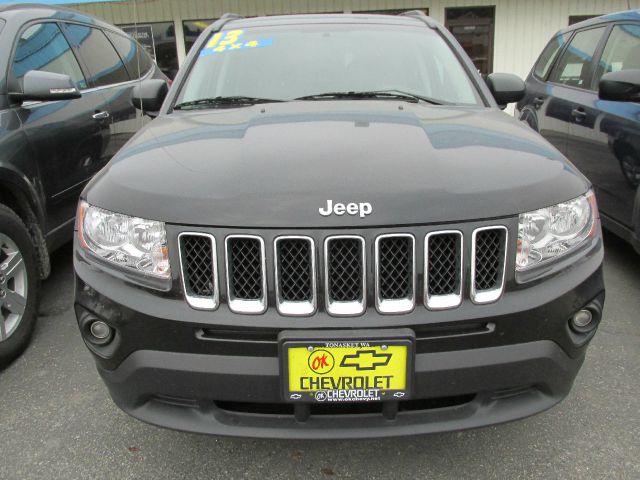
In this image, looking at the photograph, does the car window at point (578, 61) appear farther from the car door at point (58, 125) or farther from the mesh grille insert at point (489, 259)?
the car door at point (58, 125)

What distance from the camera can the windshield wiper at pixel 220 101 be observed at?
269 cm

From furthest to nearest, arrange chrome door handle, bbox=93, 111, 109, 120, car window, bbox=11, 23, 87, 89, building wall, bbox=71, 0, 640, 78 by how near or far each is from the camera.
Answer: building wall, bbox=71, 0, 640, 78 → chrome door handle, bbox=93, 111, 109, 120 → car window, bbox=11, 23, 87, 89

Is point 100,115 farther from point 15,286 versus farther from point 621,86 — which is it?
point 621,86

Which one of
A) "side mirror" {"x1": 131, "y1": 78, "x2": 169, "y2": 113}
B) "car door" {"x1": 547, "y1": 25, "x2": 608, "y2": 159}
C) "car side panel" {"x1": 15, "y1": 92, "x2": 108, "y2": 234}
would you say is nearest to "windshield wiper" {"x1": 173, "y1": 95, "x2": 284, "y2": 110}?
"side mirror" {"x1": 131, "y1": 78, "x2": 169, "y2": 113}

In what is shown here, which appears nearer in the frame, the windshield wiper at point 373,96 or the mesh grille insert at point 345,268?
the mesh grille insert at point 345,268

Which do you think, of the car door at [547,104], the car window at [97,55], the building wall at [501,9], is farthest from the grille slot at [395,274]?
the building wall at [501,9]

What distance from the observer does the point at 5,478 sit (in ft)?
6.84

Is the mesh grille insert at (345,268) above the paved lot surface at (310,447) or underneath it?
above

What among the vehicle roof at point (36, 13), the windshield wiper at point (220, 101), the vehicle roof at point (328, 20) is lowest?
the windshield wiper at point (220, 101)

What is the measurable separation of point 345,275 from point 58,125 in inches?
100

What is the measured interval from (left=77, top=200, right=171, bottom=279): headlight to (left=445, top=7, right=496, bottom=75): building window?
1189 cm

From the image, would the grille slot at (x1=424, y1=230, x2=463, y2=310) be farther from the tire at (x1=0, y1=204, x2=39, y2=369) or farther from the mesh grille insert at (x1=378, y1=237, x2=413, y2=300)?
the tire at (x1=0, y1=204, x2=39, y2=369)

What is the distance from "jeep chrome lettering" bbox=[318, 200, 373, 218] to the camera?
1.65 m

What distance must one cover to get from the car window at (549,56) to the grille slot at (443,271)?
419 cm
